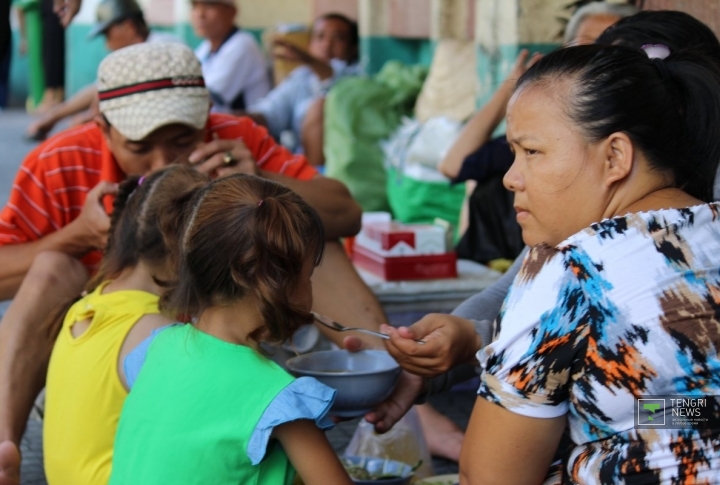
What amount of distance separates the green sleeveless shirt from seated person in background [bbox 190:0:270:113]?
535cm

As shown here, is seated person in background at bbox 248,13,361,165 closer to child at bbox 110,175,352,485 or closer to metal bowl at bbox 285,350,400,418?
metal bowl at bbox 285,350,400,418

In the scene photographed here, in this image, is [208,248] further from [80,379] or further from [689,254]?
[689,254]

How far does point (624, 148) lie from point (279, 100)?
5.89 metres

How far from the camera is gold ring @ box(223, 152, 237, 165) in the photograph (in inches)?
117

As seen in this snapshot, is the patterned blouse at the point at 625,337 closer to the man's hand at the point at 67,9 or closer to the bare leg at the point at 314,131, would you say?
the man's hand at the point at 67,9

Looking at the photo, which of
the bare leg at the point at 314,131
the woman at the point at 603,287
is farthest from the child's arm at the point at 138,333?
the bare leg at the point at 314,131

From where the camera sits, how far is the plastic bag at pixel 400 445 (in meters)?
2.87

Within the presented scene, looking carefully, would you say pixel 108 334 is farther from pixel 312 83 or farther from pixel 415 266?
pixel 312 83

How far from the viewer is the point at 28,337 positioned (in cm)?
281

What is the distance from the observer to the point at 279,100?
7406 mm

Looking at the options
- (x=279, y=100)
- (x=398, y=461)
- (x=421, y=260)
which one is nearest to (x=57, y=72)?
(x=279, y=100)

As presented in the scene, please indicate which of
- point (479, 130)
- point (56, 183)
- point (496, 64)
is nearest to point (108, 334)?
point (56, 183)

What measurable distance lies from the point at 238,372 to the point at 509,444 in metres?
0.59

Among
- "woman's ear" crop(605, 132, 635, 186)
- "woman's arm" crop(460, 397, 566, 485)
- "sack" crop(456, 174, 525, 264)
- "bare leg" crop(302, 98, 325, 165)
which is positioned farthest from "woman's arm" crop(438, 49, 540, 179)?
"woman's arm" crop(460, 397, 566, 485)
